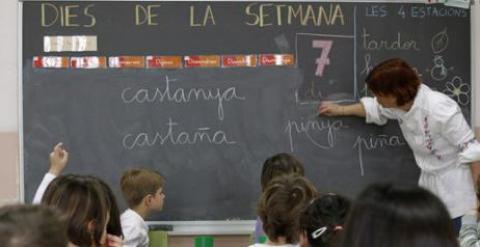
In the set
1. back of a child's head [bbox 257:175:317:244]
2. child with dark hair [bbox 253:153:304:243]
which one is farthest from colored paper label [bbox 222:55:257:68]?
back of a child's head [bbox 257:175:317:244]

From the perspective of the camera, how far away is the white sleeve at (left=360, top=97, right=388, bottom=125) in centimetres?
424

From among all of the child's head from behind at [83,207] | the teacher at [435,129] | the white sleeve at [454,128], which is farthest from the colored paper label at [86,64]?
the white sleeve at [454,128]

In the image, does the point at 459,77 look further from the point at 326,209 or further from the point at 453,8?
the point at 326,209

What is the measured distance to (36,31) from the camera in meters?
4.18

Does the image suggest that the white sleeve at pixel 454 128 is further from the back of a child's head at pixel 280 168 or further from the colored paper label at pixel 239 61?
the colored paper label at pixel 239 61

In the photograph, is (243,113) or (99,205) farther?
(243,113)

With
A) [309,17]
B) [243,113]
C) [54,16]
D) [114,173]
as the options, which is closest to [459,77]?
[309,17]

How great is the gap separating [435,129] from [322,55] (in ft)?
2.43

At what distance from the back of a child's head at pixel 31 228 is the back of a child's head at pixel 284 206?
137cm

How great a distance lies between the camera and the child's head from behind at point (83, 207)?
2619 millimetres

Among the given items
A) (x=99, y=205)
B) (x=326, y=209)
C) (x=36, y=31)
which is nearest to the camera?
(x=326, y=209)

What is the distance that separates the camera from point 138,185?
3.97 meters

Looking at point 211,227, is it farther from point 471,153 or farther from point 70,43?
point 471,153

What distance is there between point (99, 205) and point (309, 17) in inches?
79.1
